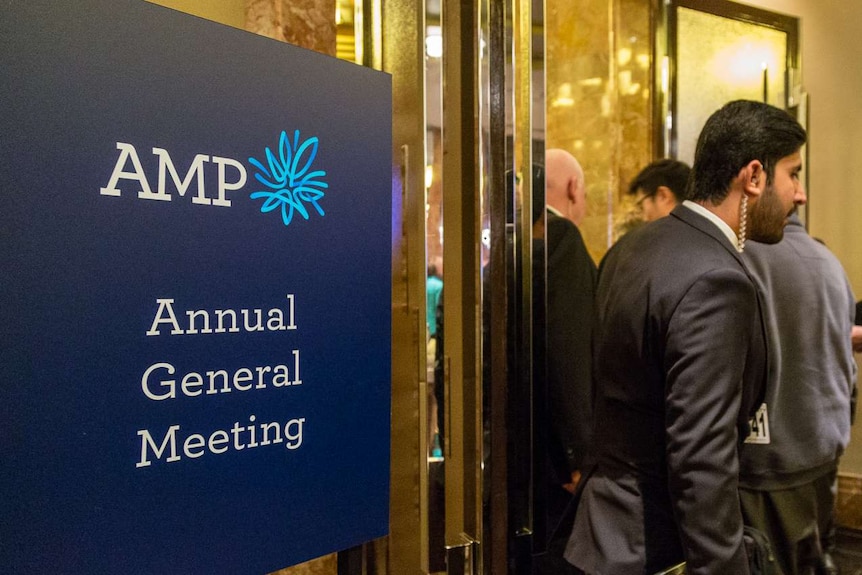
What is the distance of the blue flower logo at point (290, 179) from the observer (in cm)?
118

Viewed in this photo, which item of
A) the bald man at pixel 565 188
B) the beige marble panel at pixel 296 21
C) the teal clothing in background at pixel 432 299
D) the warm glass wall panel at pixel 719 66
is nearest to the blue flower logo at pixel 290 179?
the beige marble panel at pixel 296 21

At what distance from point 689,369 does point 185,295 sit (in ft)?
3.14

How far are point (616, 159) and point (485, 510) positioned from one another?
7.25ft

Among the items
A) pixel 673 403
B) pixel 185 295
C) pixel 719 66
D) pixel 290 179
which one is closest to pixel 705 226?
pixel 673 403

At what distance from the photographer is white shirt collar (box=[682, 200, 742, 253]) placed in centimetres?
165

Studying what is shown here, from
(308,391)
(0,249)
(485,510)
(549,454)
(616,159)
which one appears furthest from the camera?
(616,159)

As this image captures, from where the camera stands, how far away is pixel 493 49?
174 cm

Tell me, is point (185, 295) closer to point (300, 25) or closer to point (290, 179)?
point (290, 179)

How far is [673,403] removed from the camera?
1398 mm

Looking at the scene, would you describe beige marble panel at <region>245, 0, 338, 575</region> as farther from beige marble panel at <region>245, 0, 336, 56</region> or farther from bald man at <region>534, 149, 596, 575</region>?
bald man at <region>534, 149, 596, 575</region>

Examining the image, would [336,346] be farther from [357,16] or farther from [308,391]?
[357,16]

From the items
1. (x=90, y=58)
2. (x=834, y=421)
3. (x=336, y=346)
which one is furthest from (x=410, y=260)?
(x=834, y=421)

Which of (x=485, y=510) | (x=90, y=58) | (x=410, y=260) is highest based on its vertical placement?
(x=90, y=58)

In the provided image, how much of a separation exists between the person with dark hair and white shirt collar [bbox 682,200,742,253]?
105cm
